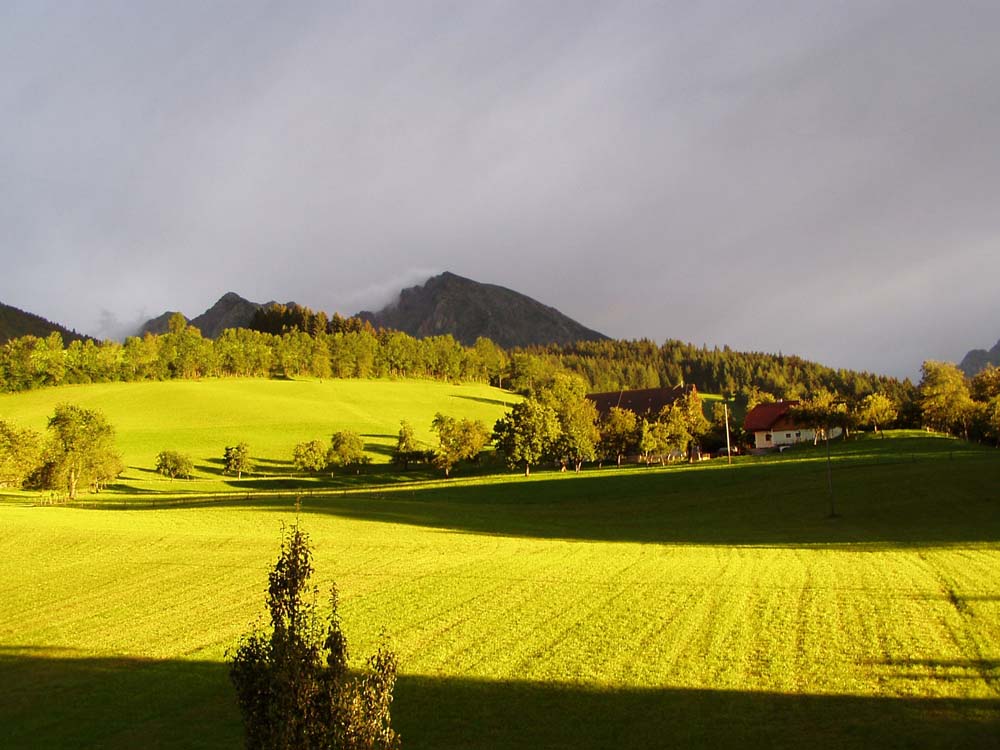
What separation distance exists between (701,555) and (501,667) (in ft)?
56.2

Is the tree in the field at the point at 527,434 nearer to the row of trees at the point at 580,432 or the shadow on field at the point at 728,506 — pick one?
the row of trees at the point at 580,432

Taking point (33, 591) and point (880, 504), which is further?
point (880, 504)

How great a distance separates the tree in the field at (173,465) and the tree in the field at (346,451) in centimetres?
1976

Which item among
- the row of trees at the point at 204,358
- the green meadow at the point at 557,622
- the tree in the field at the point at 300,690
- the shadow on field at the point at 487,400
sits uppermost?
the row of trees at the point at 204,358

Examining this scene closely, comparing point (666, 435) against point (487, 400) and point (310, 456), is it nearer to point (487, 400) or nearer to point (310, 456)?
point (310, 456)

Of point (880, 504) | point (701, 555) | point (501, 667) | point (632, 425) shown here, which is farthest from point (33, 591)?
point (632, 425)

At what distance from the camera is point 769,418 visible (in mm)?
128250

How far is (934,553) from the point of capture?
2792cm

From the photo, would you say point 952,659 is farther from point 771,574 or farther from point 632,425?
point 632,425

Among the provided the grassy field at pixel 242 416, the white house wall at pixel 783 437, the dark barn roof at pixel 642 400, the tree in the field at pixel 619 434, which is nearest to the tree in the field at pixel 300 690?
the grassy field at pixel 242 416

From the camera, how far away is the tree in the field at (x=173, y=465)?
3637 inches

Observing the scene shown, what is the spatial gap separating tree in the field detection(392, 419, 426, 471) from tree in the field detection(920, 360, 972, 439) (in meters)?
74.0

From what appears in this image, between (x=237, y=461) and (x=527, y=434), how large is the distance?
42555mm

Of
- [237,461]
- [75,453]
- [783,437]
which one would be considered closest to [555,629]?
[75,453]
